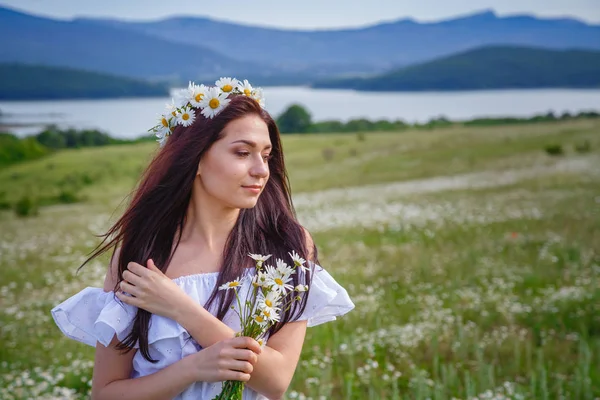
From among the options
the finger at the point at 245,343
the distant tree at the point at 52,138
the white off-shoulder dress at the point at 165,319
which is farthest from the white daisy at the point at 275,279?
the distant tree at the point at 52,138

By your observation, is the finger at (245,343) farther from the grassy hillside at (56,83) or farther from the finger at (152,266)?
the grassy hillside at (56,83)

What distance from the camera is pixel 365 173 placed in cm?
2723

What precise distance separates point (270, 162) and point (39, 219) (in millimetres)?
17273

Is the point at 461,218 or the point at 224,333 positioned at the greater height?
the point at 224,333

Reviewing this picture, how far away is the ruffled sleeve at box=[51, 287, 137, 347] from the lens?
9.37ft

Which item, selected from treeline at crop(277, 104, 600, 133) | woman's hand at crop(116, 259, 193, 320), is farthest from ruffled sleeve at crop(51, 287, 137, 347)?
treeline at crop(277, 104, 600, 133)

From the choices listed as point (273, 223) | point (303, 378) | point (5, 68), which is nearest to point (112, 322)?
point (273, 223)

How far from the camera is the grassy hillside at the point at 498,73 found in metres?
35.2

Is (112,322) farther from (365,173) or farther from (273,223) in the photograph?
(365,173)

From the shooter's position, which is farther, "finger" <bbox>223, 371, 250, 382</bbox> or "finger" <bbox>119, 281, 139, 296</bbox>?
"finger" <bbox>119, 281, 139, 296</bbox>

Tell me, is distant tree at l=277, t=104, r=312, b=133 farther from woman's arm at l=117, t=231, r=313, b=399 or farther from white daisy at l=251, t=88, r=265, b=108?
woman's arm at l=117, t=231, r=313, b=399

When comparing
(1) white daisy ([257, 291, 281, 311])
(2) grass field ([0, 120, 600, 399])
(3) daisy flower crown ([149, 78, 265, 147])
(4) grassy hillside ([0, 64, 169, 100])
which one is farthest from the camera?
(4) grassy hillside ([0, 64, 169, 100])

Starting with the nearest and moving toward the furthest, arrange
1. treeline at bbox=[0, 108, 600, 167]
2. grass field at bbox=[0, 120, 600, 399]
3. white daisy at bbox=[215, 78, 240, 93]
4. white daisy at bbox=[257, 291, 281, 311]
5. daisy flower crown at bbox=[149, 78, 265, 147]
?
white daisy at bbox=[257, 291, 281, 311] → daisy flower crown at bbox=[149, 78, 265, 147] → white daisy at bbox=[215, 78, 240, 93] → grass field at bbox=[0, 120, 600, 399] → treeline at bbox=[0, 108, 600, 167]

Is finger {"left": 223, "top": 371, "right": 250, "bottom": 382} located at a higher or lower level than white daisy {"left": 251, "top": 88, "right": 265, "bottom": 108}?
lower
